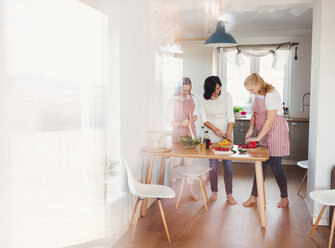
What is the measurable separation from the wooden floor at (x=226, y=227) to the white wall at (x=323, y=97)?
35 cm

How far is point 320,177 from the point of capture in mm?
3395

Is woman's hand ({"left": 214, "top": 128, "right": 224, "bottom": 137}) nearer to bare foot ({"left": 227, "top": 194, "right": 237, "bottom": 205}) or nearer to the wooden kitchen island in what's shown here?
the wooden kitchen island

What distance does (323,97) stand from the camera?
131 inches

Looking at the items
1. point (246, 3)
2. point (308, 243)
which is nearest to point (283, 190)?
point (308, 243)

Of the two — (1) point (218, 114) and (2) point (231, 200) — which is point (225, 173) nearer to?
(2) point (231, 200)

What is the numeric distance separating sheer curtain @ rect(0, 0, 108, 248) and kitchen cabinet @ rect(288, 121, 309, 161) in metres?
4.64

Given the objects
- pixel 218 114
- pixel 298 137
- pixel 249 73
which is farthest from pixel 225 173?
pixel 249 73

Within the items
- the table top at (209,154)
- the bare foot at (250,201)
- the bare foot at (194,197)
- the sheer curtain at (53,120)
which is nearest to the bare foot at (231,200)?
the bare foot at (250,201)

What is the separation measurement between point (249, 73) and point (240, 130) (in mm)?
1236

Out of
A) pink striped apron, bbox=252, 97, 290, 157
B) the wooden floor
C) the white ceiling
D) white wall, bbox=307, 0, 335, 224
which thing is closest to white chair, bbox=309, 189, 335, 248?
the wooden floor

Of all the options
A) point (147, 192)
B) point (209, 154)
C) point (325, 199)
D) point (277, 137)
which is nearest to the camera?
point (325, 199)

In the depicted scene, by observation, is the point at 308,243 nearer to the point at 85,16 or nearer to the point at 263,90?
the point at 263,90

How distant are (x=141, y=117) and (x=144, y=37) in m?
0.82

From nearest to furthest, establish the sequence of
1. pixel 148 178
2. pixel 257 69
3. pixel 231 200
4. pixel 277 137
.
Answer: pixel 148 178 → pixel 277 137 → pixel 231 200 → pixel 257 69
